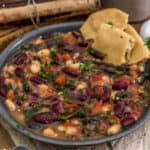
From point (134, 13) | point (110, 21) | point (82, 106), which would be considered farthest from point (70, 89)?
point (134, 13)

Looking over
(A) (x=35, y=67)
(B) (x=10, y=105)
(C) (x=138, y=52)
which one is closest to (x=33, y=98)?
(B) (x=10, y=105)

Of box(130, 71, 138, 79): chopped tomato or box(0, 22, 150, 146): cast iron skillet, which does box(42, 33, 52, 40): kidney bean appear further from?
box(130, 71, 138, 79): chopped tomato

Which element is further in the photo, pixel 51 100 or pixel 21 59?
pixel 21 59

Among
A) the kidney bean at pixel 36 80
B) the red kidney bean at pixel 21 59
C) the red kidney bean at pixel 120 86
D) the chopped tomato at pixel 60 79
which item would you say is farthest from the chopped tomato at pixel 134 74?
the red kidney bean at pixel 21 59

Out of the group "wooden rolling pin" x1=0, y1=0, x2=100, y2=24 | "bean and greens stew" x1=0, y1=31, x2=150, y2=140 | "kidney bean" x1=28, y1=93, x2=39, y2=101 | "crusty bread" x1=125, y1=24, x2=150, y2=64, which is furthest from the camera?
"wooden rolling pin" x1=0, y1=0, x2=100, y2=24

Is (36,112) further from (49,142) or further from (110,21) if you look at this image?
(110,21)

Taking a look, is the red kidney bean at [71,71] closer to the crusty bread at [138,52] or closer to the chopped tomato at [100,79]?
the chopped tomato at [100,79]

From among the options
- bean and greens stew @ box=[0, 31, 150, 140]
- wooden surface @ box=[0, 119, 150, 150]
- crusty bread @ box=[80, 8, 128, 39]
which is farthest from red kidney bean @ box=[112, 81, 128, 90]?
crusty bread @ box=[80, 8, 128, 39]

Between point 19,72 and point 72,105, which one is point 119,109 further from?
point 19,72

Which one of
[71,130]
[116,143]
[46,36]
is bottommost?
[116,143]
